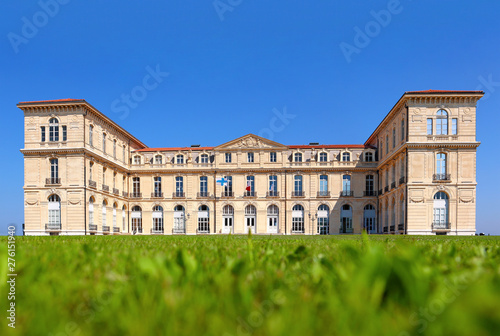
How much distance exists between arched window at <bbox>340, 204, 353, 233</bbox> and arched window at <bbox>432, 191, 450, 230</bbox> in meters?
11.2

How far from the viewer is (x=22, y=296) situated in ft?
4.06

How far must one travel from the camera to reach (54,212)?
34.3 m

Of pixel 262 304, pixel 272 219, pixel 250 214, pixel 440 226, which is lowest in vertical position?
pixel 272 219

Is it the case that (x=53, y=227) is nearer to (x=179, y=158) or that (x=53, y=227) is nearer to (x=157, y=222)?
(x=157, y=222)

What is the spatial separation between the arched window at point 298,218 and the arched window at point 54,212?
2584cm

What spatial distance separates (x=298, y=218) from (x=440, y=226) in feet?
51.4

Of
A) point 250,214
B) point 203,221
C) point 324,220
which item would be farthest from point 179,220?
A: point 324,220

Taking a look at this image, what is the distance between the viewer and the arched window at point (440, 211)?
3185 cm

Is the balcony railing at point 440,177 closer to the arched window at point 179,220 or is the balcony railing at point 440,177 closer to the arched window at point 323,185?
the arched window at point 323,185

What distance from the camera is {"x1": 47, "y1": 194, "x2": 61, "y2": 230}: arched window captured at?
34.1 m

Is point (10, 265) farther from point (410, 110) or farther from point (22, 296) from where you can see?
point (410, 110)

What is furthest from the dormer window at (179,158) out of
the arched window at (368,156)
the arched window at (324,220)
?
the arched window at (368,156)

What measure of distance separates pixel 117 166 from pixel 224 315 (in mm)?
42532

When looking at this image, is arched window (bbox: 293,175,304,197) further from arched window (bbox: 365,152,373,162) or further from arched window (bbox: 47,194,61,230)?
arched window (bbox: 47,194,61,230)
